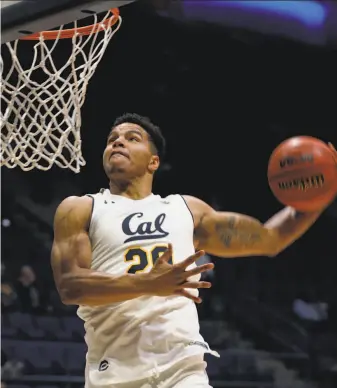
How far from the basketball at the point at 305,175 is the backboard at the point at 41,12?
0.90 m

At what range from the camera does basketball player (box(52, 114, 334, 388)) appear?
2.58m

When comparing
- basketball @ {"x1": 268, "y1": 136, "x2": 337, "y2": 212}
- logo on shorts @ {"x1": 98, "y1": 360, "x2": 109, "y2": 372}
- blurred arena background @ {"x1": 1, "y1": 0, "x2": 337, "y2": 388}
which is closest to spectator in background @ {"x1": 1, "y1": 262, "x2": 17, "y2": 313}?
blurred arena background @ {"x1": 1, "y1": 0, "x2": 337, "y2": 388}

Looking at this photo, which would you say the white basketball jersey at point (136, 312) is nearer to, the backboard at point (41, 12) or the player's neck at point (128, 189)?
the player's neck at point (128, 189)

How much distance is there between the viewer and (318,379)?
7227 mm

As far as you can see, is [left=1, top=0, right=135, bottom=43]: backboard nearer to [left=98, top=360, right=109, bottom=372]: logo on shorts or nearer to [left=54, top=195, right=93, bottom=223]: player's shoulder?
[left=54, top=195, right=93, bottom=223]: player's shoulder

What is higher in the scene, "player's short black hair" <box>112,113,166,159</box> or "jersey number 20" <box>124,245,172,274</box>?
"player's short black hair" <box>112,113,166,159</box>

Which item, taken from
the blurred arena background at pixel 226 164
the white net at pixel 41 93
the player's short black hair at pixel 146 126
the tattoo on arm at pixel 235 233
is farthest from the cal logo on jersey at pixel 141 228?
the blurred arena background at pixel 226 164

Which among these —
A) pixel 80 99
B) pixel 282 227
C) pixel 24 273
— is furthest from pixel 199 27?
pixel 282 227

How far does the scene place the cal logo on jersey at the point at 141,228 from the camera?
2781 millimetres

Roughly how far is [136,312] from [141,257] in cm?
19

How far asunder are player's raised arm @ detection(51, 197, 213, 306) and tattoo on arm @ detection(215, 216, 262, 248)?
20.1 inches

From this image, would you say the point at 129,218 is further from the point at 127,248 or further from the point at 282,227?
the point at 282,227

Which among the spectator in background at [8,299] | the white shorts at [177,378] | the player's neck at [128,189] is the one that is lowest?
the spectator in background at [8,299]

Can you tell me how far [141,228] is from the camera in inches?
110
